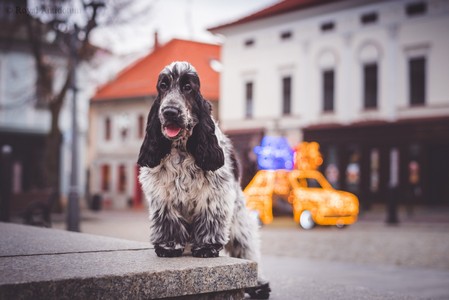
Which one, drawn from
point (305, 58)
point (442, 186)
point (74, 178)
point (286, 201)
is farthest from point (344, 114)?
point (74, 178)

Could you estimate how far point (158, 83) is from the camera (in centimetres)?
367

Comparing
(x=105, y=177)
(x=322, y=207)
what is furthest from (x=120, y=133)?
(x=322, y=207)

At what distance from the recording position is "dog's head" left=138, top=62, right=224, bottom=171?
11.8 ft

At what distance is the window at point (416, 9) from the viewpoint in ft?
87.7

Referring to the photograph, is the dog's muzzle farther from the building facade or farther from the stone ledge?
the building facade

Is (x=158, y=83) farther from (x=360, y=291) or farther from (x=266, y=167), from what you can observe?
(x=266, y=167)

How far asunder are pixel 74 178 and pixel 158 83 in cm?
1191

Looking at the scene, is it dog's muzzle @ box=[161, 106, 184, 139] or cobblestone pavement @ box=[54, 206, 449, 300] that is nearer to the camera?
dog's muzzle @ box=[161, 106, 184, 139]

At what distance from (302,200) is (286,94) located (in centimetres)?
1392

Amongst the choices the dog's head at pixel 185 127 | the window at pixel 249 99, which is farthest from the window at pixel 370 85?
the dog's head at pixel 185 127

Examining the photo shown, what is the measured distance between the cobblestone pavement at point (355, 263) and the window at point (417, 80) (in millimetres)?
8252

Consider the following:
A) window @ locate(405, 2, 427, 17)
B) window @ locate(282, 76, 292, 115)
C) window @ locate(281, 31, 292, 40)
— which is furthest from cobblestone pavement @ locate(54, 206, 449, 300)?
window @ locate(281, 31, 292, 40)

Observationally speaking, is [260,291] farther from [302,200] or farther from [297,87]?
[297,87]

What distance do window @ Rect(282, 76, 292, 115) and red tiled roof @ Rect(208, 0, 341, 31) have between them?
10.9ft
